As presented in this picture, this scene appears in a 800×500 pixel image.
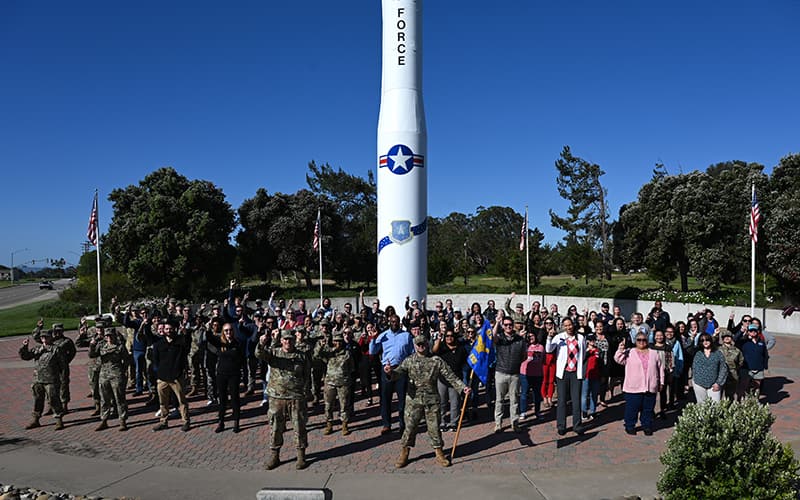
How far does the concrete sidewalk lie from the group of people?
56 centimetres

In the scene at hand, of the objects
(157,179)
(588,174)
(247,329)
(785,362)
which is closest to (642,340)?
(247,329)

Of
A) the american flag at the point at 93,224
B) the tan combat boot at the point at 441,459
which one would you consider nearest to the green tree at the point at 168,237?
the american flag at the point at 93,224

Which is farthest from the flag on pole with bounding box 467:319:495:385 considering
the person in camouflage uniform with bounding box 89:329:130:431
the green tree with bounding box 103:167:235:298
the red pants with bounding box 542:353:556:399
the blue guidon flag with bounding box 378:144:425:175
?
the green tree with bounding box 103:167:235:298

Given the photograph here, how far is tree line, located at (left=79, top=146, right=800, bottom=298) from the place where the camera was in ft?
89.7

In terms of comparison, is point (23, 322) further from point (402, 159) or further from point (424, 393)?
point (424, 393)

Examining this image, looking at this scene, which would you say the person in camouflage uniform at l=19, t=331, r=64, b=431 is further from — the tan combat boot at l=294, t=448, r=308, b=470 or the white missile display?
the white missile display

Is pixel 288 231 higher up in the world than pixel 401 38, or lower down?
lower down

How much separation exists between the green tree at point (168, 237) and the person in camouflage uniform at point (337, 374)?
83.3 ft

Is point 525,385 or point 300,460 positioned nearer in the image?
point 300,460

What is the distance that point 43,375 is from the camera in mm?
9586

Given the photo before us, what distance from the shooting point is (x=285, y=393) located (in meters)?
7.54

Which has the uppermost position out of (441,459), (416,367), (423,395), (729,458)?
(416,367)

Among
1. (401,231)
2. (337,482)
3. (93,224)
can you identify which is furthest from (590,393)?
(93,224)

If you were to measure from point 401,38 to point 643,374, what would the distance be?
13.9 metres
